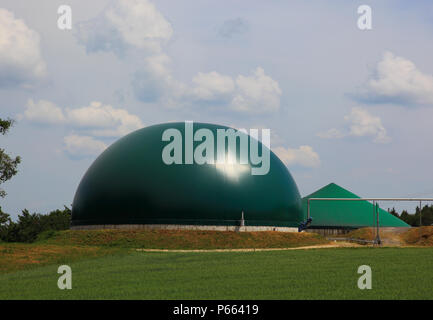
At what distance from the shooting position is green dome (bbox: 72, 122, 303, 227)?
47938 mm

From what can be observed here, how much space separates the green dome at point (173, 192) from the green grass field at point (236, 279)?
59.8 feet

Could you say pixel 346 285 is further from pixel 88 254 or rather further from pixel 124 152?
pixel 124 152

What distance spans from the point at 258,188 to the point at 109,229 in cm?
1344

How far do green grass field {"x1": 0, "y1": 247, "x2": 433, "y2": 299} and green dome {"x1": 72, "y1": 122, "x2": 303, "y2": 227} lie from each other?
1821 centimetres

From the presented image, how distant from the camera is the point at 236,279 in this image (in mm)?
20641

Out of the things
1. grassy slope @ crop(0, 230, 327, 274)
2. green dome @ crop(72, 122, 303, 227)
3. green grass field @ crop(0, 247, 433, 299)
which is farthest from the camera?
green dome @ crop(72, 122, 303, 227)

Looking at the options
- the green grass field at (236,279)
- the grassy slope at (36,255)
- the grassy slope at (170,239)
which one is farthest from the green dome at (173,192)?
the green grass field at (236,279)

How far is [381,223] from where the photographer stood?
68.8m

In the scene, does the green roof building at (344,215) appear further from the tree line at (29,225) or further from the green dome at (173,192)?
the tree line at (29,225)

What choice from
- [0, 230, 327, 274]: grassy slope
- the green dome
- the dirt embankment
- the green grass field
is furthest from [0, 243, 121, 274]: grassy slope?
the dirt embankment

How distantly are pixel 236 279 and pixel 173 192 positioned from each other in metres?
27.8

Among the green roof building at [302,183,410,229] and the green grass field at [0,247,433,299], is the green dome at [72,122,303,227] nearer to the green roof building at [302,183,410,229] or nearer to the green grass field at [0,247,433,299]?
the green roof building at [302,183,410,229]

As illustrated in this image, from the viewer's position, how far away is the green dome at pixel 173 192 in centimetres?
4794
